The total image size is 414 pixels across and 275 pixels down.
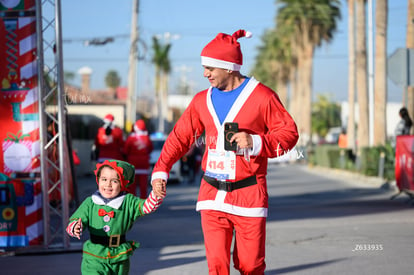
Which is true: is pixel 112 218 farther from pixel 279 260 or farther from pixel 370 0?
pixel 370 0

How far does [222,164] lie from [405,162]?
472 inches

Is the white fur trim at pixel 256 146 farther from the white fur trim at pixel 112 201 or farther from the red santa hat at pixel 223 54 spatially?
the white fur trim at pixel 112 201

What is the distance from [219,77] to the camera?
5.60 meters

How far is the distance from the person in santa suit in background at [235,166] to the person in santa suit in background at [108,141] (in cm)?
934

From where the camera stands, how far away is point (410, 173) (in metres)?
16.5

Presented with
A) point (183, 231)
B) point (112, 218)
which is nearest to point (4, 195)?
point (183, 231)

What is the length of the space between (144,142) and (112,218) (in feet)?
33.6

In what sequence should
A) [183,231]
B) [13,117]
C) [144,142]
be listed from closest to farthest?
[13,117], [183,231], [144,142]

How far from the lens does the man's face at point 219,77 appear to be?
221 inches

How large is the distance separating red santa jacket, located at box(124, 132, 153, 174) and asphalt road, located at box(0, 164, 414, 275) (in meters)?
1.02

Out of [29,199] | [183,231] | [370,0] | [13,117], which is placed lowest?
[183,231]

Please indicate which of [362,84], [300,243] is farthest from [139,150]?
[362,84]

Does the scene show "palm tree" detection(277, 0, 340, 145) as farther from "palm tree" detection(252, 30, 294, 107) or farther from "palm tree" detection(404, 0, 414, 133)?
"palm tree" detection(404, 0, 414, 133)

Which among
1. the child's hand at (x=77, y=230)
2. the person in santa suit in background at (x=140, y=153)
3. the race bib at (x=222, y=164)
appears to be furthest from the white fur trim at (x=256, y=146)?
the person in santa suit in background at (x=140, y=153)
